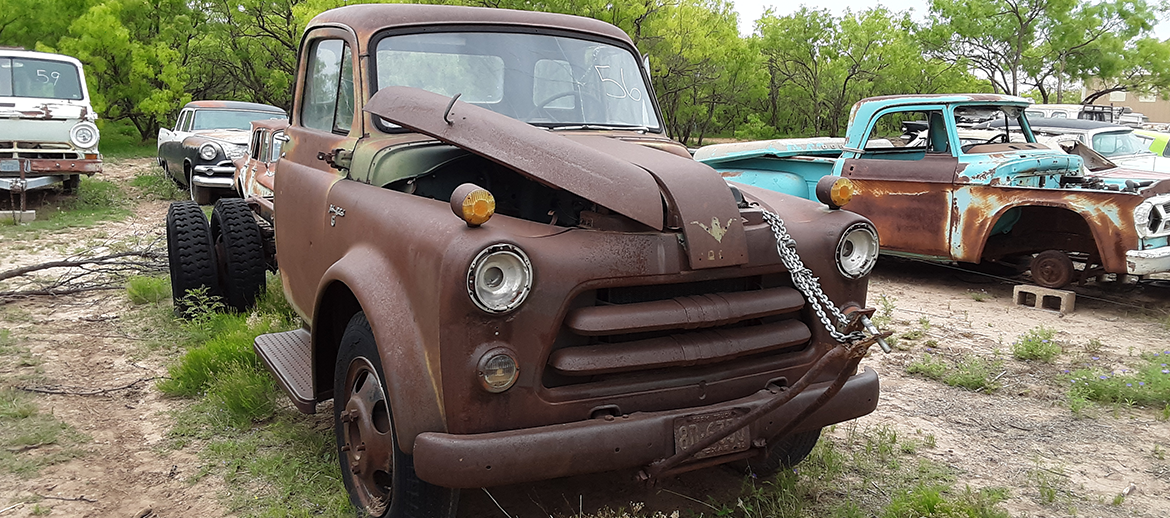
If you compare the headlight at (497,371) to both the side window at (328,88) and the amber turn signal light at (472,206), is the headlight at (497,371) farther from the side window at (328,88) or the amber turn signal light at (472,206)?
the side window at (328,88)

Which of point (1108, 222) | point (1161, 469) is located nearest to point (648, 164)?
point (1161, 469)

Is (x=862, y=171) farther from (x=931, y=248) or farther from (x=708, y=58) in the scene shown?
(x=708, y=58)

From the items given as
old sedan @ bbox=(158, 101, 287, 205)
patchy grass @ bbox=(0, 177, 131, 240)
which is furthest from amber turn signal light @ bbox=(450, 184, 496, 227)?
old sedan @ bbox=(158, 101, 287, 205)

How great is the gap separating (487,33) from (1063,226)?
609 centimetres

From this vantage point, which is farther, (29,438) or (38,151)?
(38,151)

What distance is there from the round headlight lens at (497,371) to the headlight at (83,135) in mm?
10594

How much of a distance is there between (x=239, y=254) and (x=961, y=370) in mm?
4781

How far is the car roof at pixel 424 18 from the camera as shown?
3.92 meters

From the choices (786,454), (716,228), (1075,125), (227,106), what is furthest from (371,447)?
(227,106)

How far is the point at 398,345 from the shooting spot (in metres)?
2.77

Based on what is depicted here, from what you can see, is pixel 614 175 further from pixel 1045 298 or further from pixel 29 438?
pixel 1045 298

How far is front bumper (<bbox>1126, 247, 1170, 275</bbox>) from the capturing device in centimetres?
665

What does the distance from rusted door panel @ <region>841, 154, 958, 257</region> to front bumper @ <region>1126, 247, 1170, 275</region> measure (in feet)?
4.76

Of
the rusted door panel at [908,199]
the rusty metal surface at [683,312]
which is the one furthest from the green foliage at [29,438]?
the rusted door panel at [908,199]
